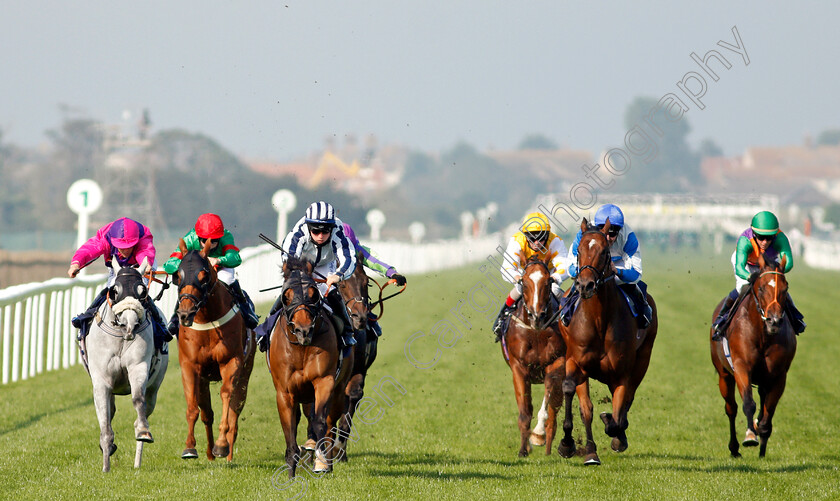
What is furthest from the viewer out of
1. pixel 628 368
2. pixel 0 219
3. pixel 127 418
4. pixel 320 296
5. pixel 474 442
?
pixel 0 219

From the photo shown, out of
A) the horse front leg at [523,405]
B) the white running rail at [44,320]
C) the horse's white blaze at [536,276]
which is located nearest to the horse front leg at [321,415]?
the horse's white blaze at [536,276]

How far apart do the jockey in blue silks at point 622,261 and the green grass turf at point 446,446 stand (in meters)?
0.90

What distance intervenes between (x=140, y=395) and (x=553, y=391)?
3.46 m

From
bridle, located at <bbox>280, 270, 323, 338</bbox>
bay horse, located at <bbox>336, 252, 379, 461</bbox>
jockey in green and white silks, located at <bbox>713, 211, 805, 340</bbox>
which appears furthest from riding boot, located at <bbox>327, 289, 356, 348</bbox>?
jockey in green and white silks, located at <bbox>713, 211, 805, 340</bbox>

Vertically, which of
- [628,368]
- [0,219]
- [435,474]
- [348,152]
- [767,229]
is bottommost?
[435,474]

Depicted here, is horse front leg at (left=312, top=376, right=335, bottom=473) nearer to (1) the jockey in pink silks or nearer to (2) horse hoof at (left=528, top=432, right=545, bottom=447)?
(1) the jockey in pink silks

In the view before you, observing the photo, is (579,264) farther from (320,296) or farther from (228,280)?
(228,280)

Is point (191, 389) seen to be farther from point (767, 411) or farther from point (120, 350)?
point (767, 411)

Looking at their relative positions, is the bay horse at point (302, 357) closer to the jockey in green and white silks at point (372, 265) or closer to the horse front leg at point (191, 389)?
the horse front leg at point (191, 389)

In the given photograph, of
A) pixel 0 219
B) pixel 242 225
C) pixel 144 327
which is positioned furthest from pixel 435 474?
pixel 0 219

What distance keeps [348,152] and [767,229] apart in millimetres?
82609

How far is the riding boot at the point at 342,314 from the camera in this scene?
26.3 feet

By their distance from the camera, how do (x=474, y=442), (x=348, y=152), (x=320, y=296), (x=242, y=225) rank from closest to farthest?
(x=320, y=296) < (x=474, y=442) < (x=242, y=225) < (x=348, y=152)

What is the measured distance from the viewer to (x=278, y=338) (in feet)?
25.5
